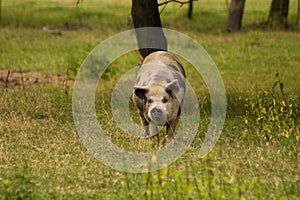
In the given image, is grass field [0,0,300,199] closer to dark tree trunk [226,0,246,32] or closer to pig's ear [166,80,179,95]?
dark tree trunk [226,0,246,32]

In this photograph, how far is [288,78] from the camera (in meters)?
15.8

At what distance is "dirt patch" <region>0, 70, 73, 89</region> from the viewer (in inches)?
578

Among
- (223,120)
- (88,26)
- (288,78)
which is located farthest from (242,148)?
(88,26)

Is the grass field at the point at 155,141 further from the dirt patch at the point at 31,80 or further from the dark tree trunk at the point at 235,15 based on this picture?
the dark tree trunk at the point at 235,15

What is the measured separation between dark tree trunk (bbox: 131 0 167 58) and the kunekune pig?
2.73 metres

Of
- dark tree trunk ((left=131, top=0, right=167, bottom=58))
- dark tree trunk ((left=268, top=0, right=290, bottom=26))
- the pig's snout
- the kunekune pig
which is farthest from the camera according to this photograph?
dark tree trunk ((left=268, top=0, right=290, bottom=26))

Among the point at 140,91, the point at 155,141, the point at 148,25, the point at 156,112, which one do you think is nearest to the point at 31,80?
the point at 148,25

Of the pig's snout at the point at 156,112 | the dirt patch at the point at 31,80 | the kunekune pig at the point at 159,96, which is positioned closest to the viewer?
the pig's snout at the point at 156,112

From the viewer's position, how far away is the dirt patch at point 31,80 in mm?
14680

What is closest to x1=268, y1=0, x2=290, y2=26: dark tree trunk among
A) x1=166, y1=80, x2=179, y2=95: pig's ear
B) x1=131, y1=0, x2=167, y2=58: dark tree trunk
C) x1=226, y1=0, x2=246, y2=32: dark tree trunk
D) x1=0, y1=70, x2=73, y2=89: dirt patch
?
x1=226, y1=0, x2=246, y2=32: dark tree trunk

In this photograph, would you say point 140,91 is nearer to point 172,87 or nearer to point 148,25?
point 172,87

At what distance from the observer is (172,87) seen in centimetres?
908

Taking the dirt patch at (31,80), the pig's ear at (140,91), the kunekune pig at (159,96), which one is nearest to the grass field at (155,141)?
the dirt patch at (31,80)

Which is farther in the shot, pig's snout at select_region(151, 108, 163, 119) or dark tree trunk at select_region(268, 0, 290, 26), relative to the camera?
dark tree trunk at select_region(268, 0, 290, 26)
